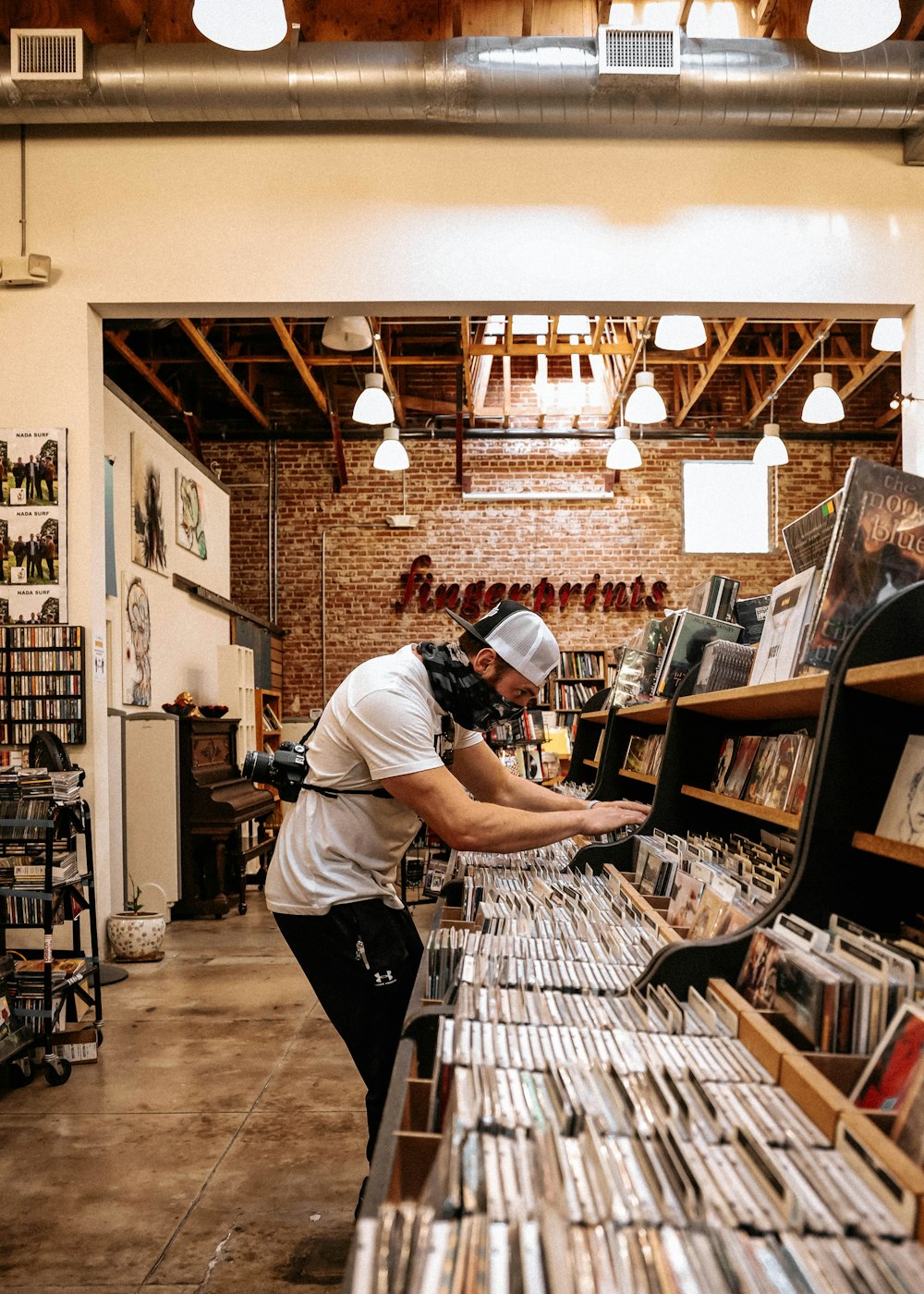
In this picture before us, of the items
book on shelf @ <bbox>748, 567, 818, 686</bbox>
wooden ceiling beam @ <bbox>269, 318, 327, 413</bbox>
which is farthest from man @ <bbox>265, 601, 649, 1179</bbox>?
wooden ceiling beam @ <bbox>269, 318, 327, 413</bbox>

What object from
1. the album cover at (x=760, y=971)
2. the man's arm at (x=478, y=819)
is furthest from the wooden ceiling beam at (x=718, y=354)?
the album cover at (x=760, y=971)

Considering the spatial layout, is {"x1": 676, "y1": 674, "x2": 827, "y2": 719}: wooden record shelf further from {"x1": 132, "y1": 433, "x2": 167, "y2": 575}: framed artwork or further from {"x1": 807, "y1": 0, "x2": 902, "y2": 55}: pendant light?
{"x1": 132, "y1": 433, "x2": 167, "y2": 575}: framed artwork

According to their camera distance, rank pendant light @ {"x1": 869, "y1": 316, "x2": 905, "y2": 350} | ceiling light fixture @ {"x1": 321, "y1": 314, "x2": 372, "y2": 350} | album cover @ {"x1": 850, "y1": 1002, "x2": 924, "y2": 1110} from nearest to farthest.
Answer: album cover @ {"x1": 850, "y1": 1002, "x2": 924, "y2": 1110} → pendant light @ {"x1": 869, "y1": 316, "x2": 905, "y2": 350} → ceiling light fixture @ {"x1": 321, "y1": 314, "x2": 372, "y2": 350}

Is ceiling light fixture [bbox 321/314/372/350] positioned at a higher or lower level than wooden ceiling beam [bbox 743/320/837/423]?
lower

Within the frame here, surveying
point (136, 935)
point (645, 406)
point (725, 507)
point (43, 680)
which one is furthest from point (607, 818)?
point (725, 507)

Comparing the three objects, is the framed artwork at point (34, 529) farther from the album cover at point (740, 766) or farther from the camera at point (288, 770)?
the album cover at point (740, 766)

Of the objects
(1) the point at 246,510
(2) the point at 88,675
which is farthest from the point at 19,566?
(1) the point at 246,510

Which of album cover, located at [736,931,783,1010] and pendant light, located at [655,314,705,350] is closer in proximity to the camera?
album cover, located at [736,931,783,1010]

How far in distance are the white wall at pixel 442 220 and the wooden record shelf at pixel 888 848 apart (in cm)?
406

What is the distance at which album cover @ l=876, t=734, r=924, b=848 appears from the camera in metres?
1.52

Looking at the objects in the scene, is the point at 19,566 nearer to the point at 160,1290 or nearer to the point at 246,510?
the point at 160,1290

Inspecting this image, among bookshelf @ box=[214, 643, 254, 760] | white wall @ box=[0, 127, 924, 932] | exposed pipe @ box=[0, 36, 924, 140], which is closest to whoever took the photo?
exposed pipe @ box=[0, 36, 924, 140]

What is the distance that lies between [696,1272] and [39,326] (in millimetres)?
5267

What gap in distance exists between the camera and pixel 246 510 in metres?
12.1
